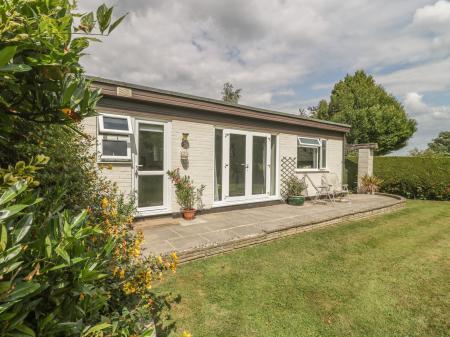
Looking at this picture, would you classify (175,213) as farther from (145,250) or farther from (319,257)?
(319,257)

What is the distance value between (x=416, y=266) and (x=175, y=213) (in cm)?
446

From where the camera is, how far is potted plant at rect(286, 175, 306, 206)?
7.27 meters

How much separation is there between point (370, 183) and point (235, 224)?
748cm

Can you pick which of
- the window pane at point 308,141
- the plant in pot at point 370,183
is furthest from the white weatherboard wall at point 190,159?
the plant in pot at point 370,183

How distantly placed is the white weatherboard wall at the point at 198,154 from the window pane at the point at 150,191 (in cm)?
31

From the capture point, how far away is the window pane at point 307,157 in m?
8.09

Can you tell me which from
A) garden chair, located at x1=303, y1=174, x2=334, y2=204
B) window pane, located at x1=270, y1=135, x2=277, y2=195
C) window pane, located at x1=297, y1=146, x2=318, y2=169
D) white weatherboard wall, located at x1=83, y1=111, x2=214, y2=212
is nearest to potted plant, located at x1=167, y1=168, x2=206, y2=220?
white weatherboard wall, located at x1=83, y1=111, x2=214, y2=212

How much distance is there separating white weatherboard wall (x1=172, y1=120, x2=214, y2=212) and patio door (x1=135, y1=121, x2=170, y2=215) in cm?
21

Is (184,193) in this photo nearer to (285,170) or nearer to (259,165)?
(259,165)

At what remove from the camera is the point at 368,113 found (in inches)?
720

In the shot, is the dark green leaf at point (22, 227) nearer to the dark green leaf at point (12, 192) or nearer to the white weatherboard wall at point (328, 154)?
the dark green leaf at point (12, 192)

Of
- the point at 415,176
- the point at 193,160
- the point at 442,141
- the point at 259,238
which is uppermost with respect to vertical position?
the point at 442,141

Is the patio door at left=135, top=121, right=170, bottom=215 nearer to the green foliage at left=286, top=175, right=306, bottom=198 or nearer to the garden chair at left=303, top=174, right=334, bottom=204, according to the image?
the green foliage at left=286, top=175, right=306, bottom=198

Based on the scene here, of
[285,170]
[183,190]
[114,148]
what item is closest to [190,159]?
[183,190]
